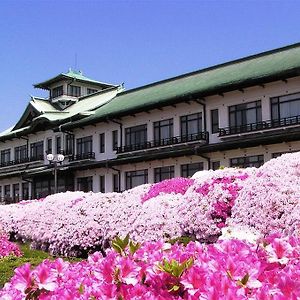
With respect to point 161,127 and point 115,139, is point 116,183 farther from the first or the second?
point 161,127

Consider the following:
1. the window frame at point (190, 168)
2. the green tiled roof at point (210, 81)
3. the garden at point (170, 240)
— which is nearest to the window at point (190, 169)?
the window frame at point (190, 168)

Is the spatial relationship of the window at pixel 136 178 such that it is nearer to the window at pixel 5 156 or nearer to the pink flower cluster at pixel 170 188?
the pink flower cluster at pixel 170 188

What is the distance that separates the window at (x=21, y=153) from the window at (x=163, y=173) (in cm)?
1982

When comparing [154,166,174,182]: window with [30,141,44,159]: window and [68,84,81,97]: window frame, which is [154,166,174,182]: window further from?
[68,84,81,97]: window frame

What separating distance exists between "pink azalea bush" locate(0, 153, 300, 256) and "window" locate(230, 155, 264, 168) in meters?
11.8

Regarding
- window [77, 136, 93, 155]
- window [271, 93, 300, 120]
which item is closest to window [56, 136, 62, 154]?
window [77, 136, 93, 155]

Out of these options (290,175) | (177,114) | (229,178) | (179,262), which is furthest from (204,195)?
(177,114)

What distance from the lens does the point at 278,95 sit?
2942 cm

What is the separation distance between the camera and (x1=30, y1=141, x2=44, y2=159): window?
49.4 metres

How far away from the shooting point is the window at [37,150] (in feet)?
162

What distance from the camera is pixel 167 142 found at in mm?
35375

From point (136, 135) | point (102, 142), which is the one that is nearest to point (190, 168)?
point (136, 135)

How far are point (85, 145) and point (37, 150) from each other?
8640 mm

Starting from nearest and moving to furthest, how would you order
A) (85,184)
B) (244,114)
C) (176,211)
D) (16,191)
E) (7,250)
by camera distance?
(176,211) → (7,250) → (244,114) → (85,184) → (16,191)
